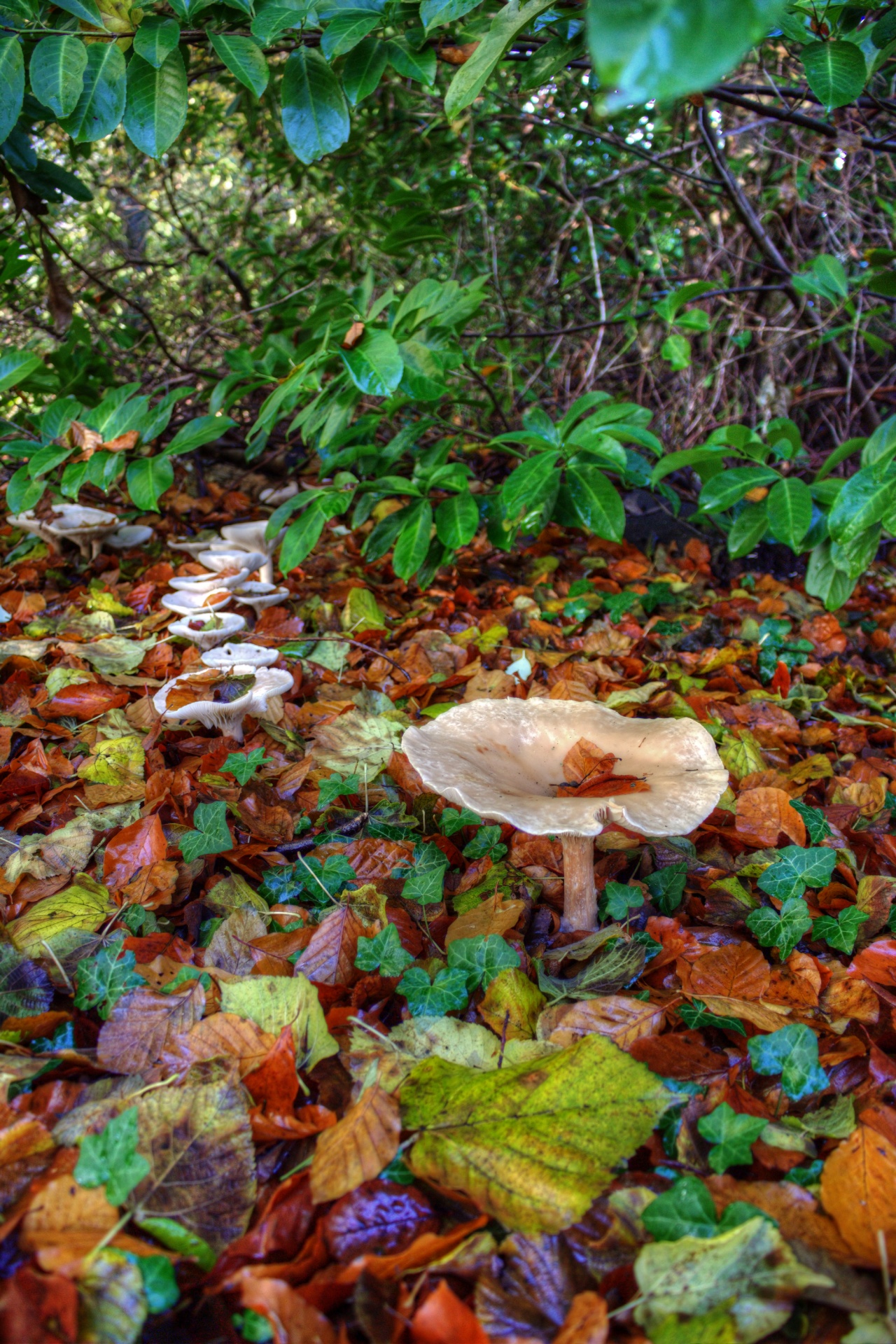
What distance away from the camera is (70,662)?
2557 mm

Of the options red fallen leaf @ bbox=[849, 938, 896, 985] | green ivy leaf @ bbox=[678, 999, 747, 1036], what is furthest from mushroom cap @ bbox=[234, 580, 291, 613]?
red fallen leaf @ bbox=[849, 938, 896, 985]

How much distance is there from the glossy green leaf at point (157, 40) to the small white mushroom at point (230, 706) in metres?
→ 1.46

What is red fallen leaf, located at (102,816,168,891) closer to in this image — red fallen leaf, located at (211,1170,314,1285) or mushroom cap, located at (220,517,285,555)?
red fallen leaf, located at (211,1170,314,1285)

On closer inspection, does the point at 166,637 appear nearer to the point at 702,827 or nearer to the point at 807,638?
the point at 702,827

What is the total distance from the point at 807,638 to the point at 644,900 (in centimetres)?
198

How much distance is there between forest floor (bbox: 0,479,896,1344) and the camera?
92cm

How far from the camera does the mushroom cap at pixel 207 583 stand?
270 centimetres

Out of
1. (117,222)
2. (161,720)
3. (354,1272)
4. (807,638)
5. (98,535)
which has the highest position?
(117,222)

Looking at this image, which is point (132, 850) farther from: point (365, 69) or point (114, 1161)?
point (365, 69)

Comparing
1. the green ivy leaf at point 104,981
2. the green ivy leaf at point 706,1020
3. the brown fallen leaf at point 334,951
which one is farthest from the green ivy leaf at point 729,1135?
the green ivy leaf at point 104,981

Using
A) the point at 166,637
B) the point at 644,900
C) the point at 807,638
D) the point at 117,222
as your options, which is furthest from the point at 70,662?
the point at 117,222

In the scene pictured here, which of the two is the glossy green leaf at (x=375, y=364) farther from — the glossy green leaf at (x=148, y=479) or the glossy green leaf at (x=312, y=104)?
the glossy green leaf at (x=148, y=479)

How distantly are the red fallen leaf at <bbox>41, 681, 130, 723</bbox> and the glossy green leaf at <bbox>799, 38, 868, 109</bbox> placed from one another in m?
2.31

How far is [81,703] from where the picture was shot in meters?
2.30
